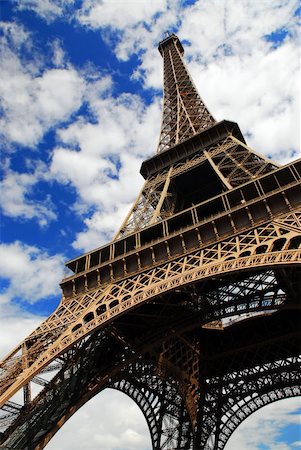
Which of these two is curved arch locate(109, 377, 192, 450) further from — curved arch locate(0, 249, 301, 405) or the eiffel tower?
curved arch locate(0, 249, 301, 405)

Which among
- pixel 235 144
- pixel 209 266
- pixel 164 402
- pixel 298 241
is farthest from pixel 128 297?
pixel 164 402

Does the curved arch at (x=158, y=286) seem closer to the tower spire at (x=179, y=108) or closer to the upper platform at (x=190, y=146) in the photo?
the upper platform at (x=190, y=146)

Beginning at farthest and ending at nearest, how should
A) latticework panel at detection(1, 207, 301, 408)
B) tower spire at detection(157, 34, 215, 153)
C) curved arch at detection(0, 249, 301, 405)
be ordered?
tower spire at detection(157, 34, 215, 153) → latticework panel at detection(1, 207, 301, 408) → curved arch at detection(0, 249, 301, 405)

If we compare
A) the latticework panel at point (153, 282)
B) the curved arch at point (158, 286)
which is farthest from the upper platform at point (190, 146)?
the curved arch at point (158, 286)

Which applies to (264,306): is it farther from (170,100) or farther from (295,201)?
(170,100)

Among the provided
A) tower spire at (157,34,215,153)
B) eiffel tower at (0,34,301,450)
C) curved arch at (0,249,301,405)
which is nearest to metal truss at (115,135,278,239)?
eiffel tower at (0,34,301,450)

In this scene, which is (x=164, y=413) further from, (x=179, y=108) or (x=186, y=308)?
(x=179, y=108)
